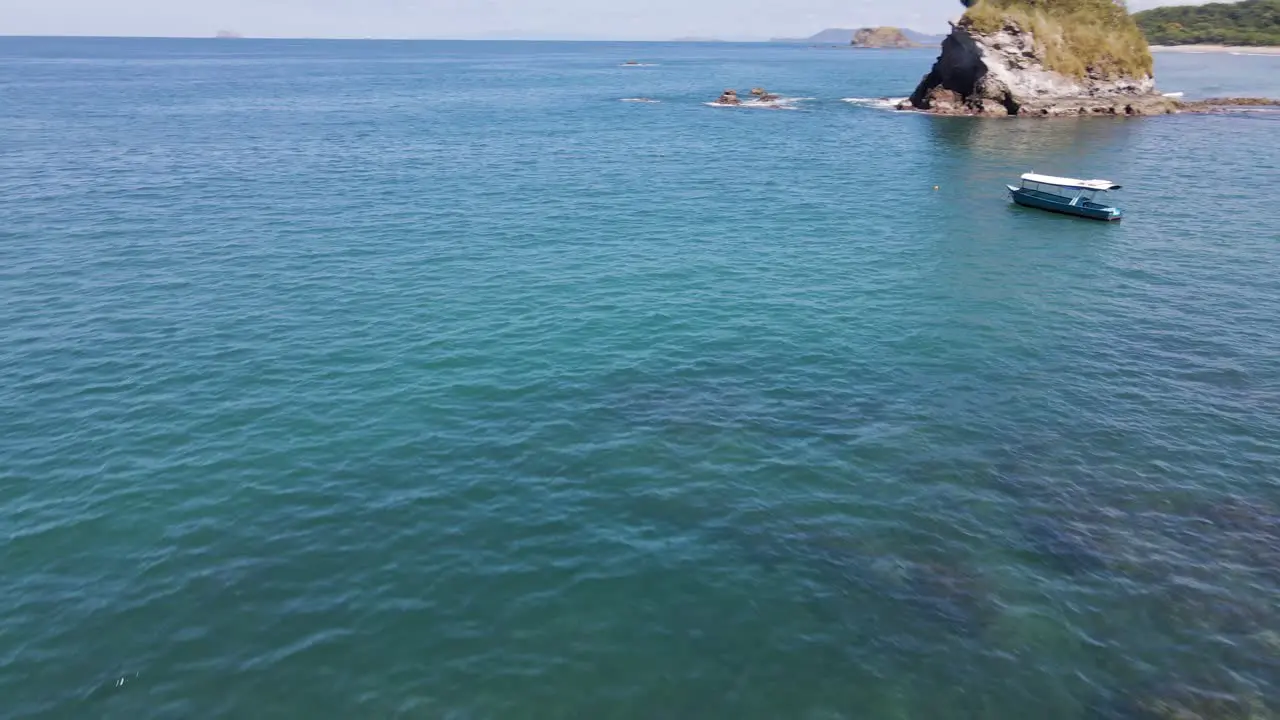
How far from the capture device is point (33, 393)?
38562mm

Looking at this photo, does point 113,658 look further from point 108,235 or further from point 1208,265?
point 1208,265

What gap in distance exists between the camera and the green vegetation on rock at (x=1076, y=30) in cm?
13162

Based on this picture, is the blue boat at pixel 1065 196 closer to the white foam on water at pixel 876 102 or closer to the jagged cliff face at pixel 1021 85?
the jagged cliff face at pixel 1021 85

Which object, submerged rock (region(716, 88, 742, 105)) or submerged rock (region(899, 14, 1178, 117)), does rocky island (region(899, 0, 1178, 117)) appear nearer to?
submerged rock (region(899, 14, 1178, 117))

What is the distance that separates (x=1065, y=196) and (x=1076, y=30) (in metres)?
87.8

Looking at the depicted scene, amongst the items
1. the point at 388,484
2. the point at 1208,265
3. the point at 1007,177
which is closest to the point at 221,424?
the point at 388,484

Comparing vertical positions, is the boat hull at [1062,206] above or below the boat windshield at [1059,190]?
below

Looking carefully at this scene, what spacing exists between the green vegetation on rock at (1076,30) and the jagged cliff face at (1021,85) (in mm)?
1358

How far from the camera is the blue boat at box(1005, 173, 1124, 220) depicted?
231 feet

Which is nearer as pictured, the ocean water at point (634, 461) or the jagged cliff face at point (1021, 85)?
the ocean water at point (634, 461)

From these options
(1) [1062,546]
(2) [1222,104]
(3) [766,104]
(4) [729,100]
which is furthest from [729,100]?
(1) [1062,546]

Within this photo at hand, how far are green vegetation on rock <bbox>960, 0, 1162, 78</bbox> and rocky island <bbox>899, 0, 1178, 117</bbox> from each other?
0.17 meters

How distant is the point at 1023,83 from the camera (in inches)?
5276

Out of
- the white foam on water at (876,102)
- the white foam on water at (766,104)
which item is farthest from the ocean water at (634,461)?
the white foam on water at (766,104)
